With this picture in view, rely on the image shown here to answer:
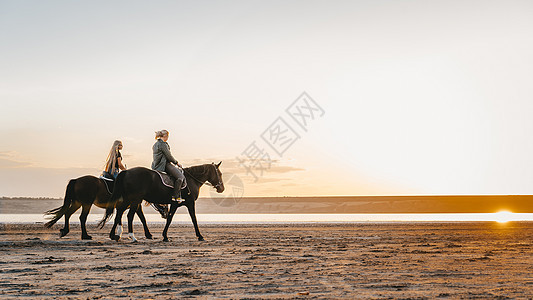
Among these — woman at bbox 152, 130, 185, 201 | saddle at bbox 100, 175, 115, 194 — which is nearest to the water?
saddle at bbox 100, 175, 115, 194

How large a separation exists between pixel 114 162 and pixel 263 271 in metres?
8.74

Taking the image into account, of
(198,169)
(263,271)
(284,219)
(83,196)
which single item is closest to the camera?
(263,271)

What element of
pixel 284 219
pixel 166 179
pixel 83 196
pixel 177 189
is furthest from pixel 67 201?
pixel 284 219

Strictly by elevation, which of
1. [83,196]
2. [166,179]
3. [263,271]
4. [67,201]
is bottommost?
[263,271]

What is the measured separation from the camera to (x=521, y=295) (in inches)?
278

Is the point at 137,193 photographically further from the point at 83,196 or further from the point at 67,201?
the point at 67,201

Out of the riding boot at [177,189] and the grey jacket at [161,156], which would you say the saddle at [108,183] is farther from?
the riding boot at [177,189]

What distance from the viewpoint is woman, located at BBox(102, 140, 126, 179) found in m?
16.6

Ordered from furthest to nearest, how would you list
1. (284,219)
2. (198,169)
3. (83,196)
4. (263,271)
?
(284,219) → (198,169) → (83,196) → (263,271)

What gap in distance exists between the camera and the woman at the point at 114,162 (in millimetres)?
16594

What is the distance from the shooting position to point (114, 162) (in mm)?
16688

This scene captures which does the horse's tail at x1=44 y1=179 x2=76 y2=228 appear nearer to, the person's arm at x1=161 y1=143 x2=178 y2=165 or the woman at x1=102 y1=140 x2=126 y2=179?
the woman at x1=102 y1=140 x2=126 y2=179

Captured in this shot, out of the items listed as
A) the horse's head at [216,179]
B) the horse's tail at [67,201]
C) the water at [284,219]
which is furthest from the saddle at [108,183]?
the water at [284,219]

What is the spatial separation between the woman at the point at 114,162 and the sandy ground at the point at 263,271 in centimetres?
284
